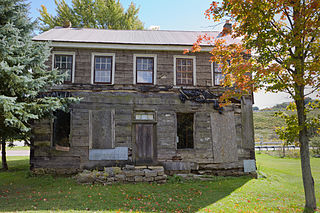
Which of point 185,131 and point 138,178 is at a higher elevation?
point 185,131

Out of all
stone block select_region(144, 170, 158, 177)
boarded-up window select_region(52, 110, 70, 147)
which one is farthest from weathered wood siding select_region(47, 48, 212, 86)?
stone block select_region(144, 170, 158, 177)

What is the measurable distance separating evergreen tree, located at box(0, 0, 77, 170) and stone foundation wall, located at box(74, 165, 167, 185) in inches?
125

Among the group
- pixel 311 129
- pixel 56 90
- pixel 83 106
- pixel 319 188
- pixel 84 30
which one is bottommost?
pixel 319 188

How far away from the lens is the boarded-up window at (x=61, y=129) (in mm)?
10702

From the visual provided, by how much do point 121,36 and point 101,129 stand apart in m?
5.90

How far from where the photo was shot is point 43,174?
10.1 m

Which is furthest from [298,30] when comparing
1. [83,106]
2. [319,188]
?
[83,106]

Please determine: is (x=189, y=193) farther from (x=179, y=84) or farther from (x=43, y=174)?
(x=43, y=174)

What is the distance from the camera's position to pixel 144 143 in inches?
414

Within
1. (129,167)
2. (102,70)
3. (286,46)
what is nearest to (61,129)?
(102,70)

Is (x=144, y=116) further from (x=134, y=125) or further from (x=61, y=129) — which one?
(x=61, y=129)

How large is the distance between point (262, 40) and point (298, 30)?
920mm

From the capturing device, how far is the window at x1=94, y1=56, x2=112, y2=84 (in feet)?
36.4

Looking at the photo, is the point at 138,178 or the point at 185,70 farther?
the point at 185,70
